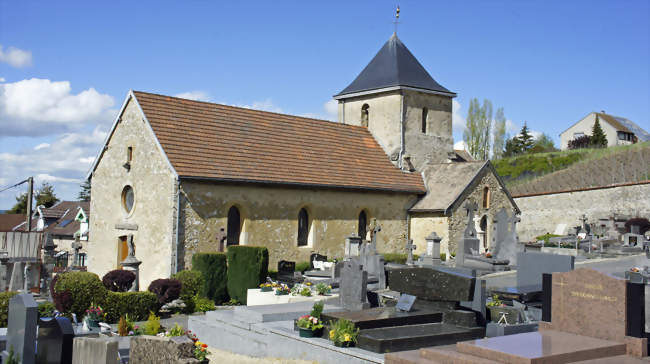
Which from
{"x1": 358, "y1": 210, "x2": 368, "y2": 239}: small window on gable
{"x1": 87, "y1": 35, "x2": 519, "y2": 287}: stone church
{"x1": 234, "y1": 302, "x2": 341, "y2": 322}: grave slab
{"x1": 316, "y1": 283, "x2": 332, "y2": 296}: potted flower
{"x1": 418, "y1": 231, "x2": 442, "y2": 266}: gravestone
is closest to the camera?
{"x1": 234, "y1": 302, "x2": 341, "y2": 322}: grave slab

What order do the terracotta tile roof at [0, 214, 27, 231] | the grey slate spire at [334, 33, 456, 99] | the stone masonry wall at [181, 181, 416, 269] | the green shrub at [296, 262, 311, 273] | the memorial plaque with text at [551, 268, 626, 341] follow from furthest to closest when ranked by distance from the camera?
1. the terracotta tile roof at [0, 214, 27, 231]
2. the grey slate spire at [334, 33, 456, 99]
3. the green shrub at [296, 262, 311, 273]
4. the stone masonry wall at [181, 181, 416, 269]
5. the memorial plaque with text at [551, 268, 626, 341]

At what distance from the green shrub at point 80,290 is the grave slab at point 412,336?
8.38 metres

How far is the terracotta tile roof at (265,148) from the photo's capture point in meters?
22.2

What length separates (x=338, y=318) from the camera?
10922mm

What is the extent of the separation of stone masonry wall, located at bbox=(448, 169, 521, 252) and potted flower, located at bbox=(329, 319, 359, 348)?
Result: 59.1ft

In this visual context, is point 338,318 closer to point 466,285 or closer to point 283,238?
point 466,285

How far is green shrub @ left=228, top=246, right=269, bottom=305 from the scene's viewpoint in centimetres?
1903

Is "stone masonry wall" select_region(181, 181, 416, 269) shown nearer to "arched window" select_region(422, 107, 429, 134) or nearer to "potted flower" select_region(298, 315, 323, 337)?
"arched window" select_region(422, 107, 429, 134)

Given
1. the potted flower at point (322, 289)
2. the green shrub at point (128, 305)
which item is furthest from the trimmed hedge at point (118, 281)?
the potted flower at point (322, 289)

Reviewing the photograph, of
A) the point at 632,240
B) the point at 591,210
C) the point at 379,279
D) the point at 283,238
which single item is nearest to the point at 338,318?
the point at 379,279

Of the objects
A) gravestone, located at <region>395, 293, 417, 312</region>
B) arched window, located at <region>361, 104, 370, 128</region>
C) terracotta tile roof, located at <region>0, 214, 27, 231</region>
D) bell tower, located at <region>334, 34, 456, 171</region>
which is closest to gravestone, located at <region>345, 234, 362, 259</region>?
gravestone, located at <region>395, 293, 417, 312</region>

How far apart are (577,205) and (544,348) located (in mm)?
31695

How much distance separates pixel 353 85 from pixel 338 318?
23.3 metres

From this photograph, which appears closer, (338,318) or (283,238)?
(338,318)
